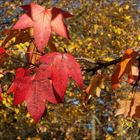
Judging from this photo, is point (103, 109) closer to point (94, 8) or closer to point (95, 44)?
point (95, 44)

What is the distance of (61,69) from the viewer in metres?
1.12

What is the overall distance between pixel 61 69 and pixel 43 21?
0.22m

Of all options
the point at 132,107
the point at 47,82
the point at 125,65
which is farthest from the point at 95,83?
the point at 47,82

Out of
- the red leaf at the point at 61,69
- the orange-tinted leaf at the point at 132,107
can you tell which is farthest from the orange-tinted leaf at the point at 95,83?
the red leaf at the point at 61,69

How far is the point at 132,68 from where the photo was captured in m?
1.33

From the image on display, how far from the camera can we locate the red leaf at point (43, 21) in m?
1.22

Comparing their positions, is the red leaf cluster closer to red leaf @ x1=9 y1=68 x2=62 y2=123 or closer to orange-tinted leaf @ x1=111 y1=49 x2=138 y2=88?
red leaf @ x1=9 y1=68 x2=62 y2=123

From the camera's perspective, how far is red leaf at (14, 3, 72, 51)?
3.99ft

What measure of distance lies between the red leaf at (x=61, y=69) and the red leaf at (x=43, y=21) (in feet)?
0.36

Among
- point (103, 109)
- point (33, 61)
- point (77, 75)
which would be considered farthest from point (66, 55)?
point (103, 109)

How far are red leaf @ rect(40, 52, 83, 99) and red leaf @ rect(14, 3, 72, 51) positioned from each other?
0.11 meters

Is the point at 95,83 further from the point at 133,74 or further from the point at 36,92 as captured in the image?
the point at 36,92

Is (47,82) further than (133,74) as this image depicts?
No

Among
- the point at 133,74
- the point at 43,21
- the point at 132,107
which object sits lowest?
the point at 132,107
